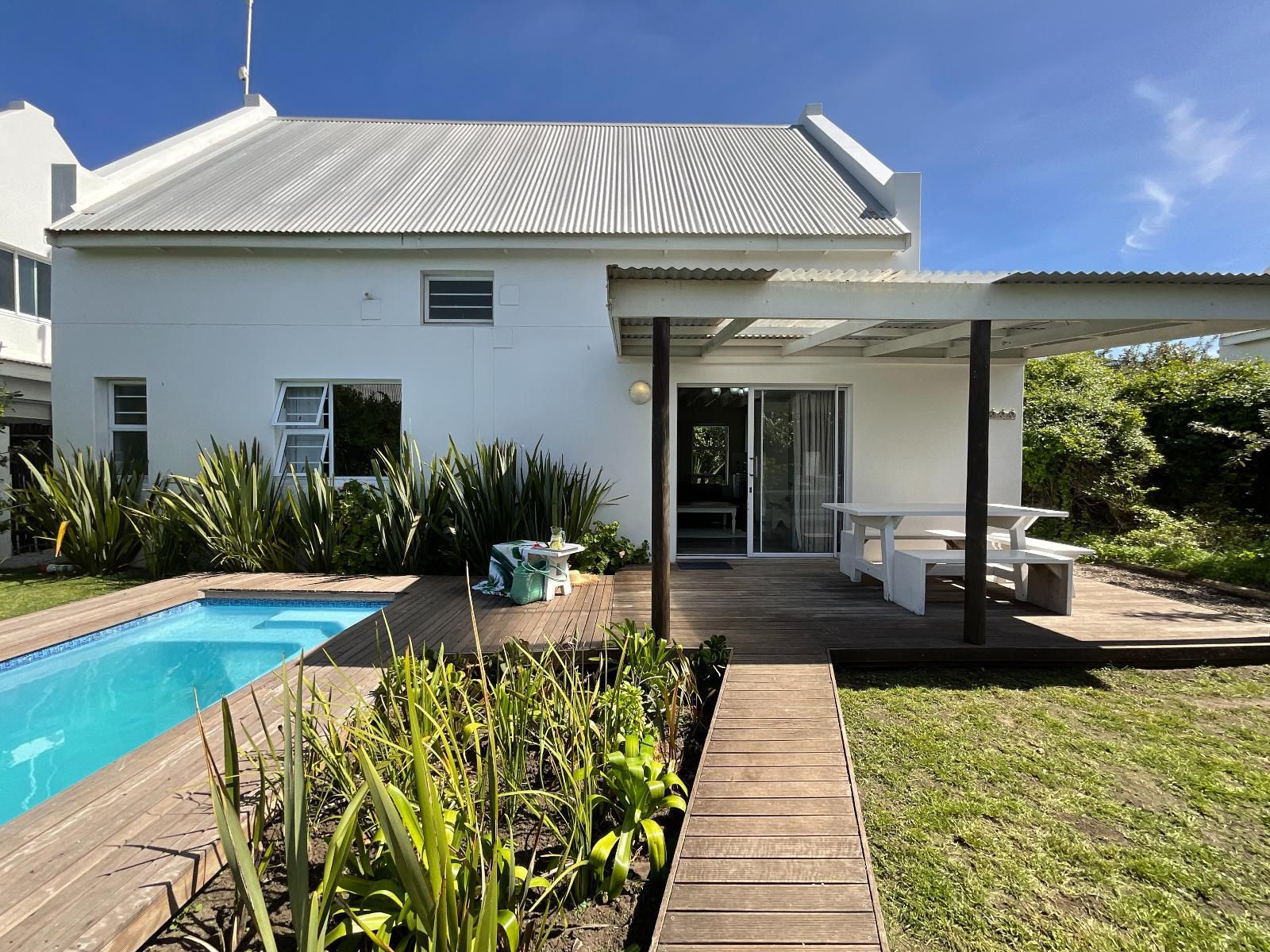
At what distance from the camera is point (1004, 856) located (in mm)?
2549

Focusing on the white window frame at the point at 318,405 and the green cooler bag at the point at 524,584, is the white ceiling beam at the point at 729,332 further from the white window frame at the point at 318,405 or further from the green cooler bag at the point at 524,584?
the white window frame at the point at 318,405

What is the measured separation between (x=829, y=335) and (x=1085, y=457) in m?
6.84

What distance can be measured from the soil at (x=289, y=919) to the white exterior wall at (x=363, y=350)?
568 centimetres

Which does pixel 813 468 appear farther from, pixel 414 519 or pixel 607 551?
pixel 414 519

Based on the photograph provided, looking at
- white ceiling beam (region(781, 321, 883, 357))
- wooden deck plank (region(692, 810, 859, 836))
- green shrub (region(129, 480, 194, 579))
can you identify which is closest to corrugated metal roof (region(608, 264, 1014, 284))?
white ceiling beam (region(781, 321, 883, 357))

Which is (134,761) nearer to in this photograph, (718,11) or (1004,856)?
(1004,856)

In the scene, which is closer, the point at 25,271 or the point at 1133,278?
the point at 1133,278

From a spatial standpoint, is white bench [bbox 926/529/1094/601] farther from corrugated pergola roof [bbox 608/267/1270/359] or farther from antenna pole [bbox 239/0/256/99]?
antenna pole [bbox 239/0/256/99]

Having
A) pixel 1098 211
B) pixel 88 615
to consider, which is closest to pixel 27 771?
pixel 88 615

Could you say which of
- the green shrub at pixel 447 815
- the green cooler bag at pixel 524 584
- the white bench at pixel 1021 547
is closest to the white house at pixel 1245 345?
the white bench at pixel 1021 547

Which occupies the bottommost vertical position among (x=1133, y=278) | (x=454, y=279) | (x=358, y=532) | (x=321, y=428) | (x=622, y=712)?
(x=622, y=712)

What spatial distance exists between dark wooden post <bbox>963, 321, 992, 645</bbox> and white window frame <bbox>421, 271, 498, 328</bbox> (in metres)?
5.57

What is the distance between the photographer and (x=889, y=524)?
596 cm

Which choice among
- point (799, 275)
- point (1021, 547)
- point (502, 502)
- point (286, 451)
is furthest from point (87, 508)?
point (1021, 547)
